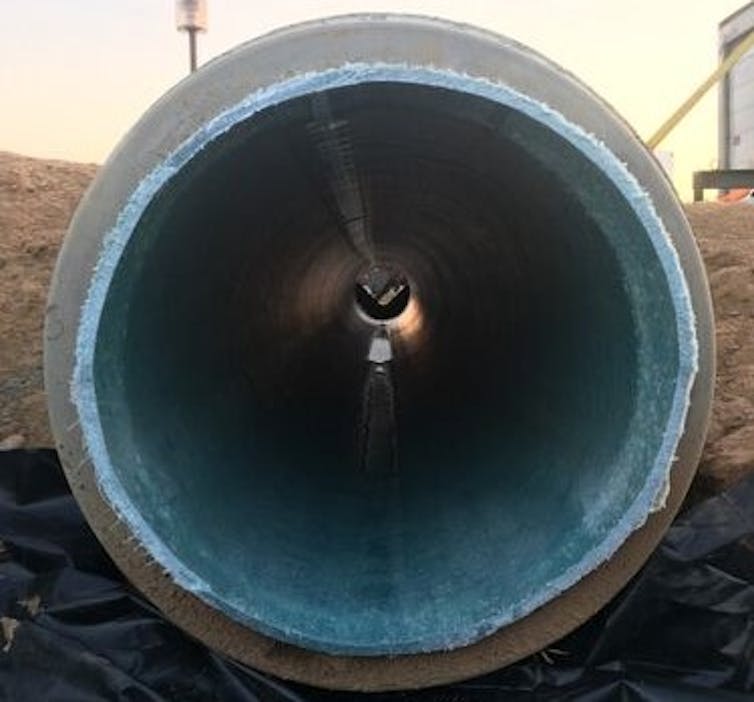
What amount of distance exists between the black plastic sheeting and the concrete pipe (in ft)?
0.97

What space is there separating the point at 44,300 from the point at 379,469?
2027 mm

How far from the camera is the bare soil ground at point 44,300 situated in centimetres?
364

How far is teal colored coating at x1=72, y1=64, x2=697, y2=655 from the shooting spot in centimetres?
209

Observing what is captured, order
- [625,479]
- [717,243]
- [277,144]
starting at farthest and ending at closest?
1. [717,243]
2. [277,144]
3. [625,479]

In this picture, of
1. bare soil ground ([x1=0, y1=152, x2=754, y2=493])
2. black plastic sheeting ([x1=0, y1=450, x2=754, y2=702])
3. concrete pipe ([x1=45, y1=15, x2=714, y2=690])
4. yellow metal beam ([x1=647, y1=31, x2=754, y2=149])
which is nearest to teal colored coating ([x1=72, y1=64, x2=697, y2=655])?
concrete pipe ([x1=45, y1=15, x2=714, y2=690])

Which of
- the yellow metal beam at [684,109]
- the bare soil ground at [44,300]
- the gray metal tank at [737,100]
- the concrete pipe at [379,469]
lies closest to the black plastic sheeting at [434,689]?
the concrete pipe at [379,469]

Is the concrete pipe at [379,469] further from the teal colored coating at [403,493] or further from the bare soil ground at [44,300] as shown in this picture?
the bare soil ground at [44,300]

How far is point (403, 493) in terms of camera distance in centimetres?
298

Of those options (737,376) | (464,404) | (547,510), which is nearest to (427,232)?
(464,404)

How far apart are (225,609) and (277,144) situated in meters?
1.01

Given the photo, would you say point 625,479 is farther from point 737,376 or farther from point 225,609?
point 737,376

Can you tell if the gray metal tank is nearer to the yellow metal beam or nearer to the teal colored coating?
the yellow metal beam

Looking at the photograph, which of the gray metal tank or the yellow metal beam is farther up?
A: the gray metal tank

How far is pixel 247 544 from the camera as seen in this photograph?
242 centimetres
